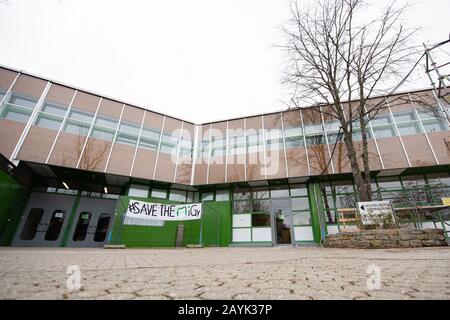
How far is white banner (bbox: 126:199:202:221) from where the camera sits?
9219 millimetres

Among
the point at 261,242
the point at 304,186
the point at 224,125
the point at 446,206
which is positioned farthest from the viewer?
the point at 224,125

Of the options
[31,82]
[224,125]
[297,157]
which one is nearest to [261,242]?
[297,157]

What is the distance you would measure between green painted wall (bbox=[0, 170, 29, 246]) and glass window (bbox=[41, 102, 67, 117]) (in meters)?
4.05

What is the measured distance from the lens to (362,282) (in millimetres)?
1448

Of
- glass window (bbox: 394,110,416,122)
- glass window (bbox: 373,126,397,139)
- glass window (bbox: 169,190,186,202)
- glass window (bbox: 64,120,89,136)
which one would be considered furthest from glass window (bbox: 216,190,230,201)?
glass window (bbox: 394,110,416,122)

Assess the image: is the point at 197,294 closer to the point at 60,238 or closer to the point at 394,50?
the point at 394,50

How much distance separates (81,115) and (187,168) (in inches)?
278

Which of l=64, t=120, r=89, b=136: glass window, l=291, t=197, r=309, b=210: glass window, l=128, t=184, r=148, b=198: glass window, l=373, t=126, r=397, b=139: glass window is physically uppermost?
l=373, t=126, r=397, b=139: glass window

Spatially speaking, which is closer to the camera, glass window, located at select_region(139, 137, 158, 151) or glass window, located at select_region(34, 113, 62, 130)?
glass window, located at select_region(34, 113, 62, 130)

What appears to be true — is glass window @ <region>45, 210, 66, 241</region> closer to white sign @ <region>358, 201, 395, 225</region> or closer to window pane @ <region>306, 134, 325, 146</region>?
white sign @ <region>358, 201, 395, 225</region>

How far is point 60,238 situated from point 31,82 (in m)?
8.94

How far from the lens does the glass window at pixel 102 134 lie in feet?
37.9

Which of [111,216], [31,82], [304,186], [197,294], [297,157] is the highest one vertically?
[31,82]

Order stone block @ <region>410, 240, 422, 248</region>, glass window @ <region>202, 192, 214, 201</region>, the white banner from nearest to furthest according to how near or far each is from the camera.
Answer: stone block @ <region>410, 240, 422, 248</region>, the white banner, glass window @ <region>202, 192, 214, 201</region>
